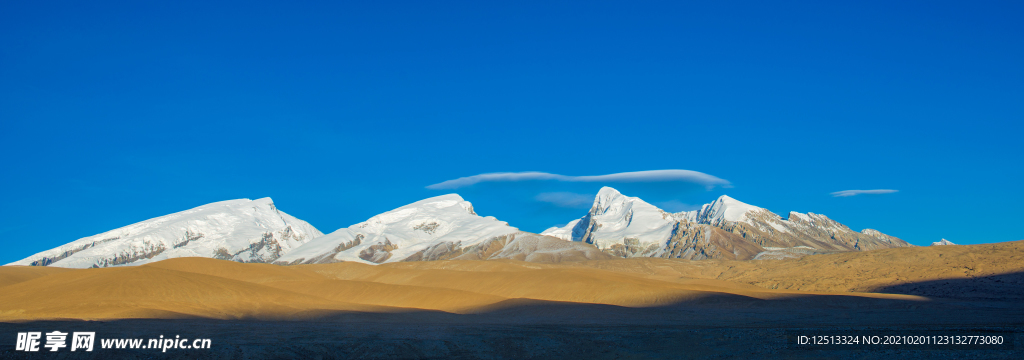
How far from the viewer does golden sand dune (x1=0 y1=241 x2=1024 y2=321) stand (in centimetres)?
5100

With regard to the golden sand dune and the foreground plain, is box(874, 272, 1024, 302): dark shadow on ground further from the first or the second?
the golden sand dune

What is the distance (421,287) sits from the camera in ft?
246

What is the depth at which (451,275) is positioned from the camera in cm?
10269

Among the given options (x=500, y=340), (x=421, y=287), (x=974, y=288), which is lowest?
(x=500, y=340)

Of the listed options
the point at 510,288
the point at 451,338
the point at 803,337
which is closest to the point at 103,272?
the point at 510,288

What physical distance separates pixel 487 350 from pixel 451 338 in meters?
3.19

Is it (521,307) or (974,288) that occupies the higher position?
(974,288)

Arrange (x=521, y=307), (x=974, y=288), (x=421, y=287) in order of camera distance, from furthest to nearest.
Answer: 1. (x=421, y=287)
2. (x=974, y=288)
3. (x=521, y=307)

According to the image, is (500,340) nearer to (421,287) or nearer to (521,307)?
(521,307)

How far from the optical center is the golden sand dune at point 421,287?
2008 inches

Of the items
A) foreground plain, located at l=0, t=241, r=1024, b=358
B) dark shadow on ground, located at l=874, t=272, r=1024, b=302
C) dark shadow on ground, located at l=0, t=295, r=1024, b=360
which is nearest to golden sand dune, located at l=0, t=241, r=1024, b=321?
foreground plain, located at l=0, t=241, r=1024, b=358

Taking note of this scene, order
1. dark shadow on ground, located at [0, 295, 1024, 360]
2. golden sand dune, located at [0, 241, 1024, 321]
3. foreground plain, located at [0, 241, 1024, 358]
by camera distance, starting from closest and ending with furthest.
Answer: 1. dark shadow on ground, located at [0, 295, 1024, 360]
2. foreground plain, located at [0, 241, 1024, 358]
3. golden sand dune, located at [0, 241, 1024, 321]

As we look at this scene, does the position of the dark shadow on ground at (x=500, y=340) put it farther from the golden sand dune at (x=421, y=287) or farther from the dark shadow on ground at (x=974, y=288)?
the dark shadow on ground at (x=974, y=288)

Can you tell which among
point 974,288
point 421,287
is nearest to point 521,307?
point 421,287
